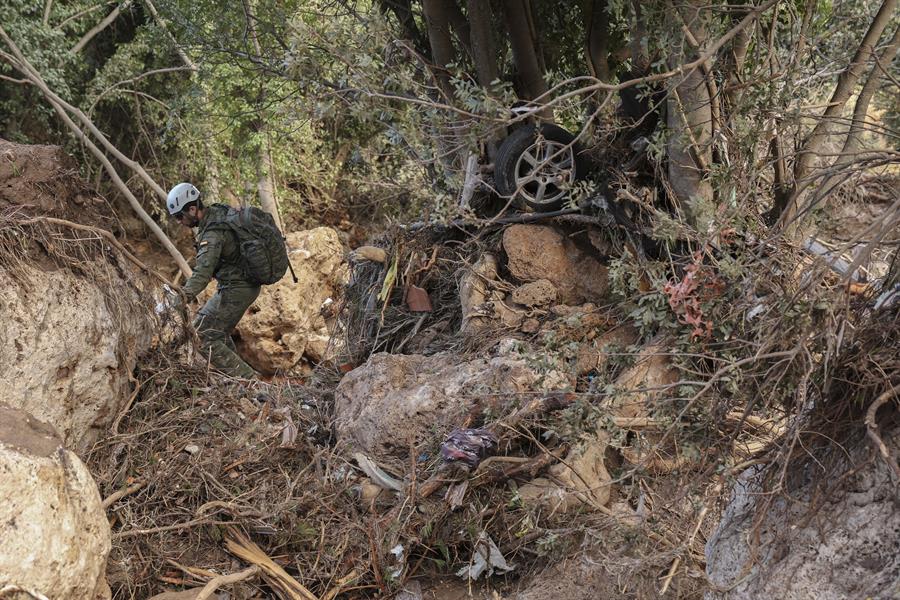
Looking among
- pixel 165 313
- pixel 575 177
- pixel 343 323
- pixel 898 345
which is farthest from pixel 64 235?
pixel 898 345

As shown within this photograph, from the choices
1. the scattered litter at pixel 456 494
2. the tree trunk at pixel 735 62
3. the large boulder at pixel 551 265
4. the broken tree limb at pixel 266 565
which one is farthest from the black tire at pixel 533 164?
the broken tree limb at pixel 266 565

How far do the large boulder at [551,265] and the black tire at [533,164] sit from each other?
11.0 inches

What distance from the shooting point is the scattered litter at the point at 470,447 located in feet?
17.4

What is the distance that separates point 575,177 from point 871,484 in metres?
3.71

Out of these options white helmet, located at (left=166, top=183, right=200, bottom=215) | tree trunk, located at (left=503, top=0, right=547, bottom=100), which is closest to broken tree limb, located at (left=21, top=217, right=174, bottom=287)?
white helmet, located at (left=166, top=183, right=200, bottom=215)

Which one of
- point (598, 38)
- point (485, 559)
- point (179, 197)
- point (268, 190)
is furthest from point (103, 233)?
point (268, 190)

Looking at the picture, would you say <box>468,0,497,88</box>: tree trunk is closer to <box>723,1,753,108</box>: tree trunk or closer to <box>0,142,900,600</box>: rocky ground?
<box>0,142,900,600</box>: rocky ground

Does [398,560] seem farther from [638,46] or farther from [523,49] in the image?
[523,49]

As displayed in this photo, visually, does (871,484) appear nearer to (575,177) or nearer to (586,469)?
(586,469)

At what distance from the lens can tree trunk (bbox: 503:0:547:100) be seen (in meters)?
7.25

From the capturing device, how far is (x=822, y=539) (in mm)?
3566

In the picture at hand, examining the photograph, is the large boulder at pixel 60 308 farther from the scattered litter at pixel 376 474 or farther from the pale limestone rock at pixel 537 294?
the pale limestone rock at pixel 537 294

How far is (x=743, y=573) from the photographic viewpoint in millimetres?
3674

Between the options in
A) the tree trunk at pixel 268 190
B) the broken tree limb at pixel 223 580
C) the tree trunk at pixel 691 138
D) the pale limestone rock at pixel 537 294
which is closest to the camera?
the broken tree limb at pixel 223 580
